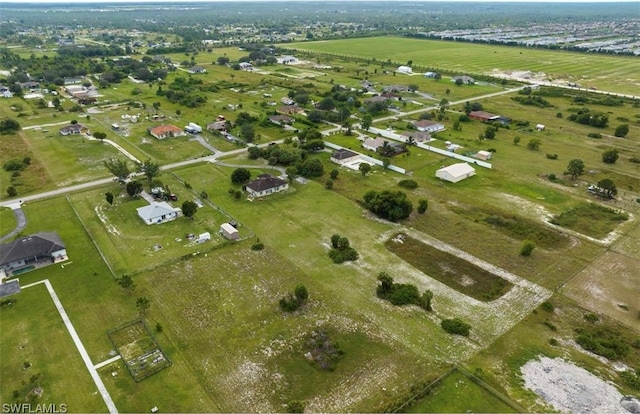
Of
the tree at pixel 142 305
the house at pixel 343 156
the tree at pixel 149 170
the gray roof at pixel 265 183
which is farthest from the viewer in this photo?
the house at pixel 343 156

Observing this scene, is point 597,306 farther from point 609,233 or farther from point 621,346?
point 609,233

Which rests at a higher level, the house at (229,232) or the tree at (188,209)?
the tree at (188,209)

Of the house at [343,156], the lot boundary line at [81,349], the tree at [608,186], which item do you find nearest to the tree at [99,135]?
the house at [343,156]

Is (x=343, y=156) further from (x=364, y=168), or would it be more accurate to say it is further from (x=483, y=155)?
(x=483, y=155)

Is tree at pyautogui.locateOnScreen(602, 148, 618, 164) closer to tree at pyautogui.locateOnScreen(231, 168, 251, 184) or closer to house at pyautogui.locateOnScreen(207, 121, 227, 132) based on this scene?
tree at pyautogui.locateOnScreen(231, 168, 251, 184)

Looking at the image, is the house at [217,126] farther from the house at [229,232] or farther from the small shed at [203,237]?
the small shed at [203,237]

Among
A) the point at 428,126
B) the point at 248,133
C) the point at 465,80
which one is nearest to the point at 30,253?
the point at 248,133

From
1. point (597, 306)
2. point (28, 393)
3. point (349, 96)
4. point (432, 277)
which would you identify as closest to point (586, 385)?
point (597, 306)
